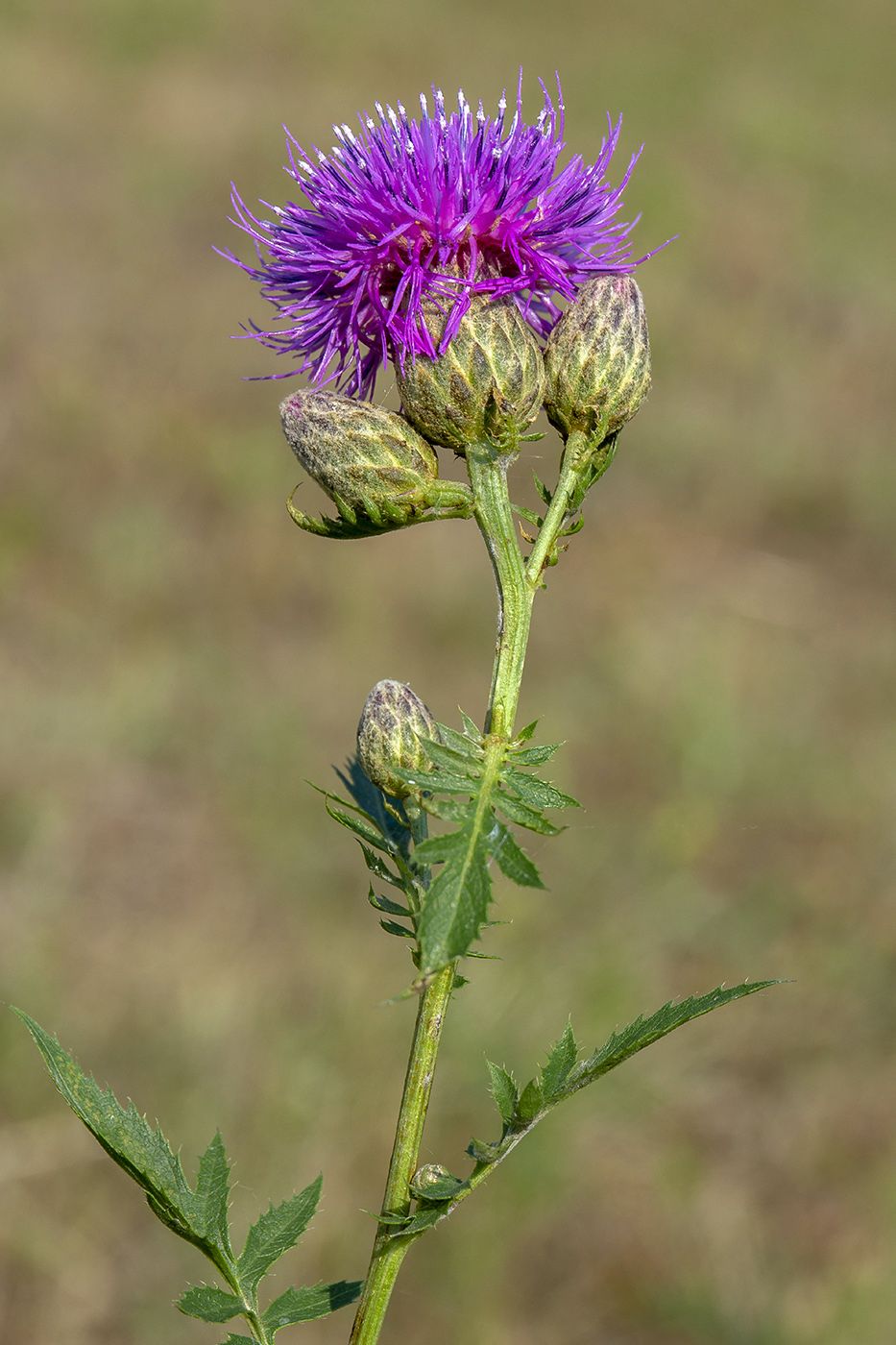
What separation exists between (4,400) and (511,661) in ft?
33.2

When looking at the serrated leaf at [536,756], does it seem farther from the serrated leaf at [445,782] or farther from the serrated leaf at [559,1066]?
the serrated leaf at [559,1066]

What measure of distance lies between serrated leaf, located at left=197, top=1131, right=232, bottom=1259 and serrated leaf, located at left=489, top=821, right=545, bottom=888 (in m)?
0.60

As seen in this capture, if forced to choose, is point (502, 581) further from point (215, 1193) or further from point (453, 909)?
point (215, 1193)

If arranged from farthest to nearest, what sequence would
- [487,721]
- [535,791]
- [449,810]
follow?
[487,721] → [535,791] → [449,810]

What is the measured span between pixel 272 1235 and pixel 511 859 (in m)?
0.74

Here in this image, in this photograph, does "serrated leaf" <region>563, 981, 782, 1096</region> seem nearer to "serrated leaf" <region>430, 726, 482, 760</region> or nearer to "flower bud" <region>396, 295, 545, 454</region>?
"serrated leaf" <region>430, 726, 482, 760</region>

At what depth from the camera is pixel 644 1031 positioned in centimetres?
153

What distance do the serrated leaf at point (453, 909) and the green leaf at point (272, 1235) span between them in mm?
549

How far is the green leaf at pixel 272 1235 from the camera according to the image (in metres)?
1.67

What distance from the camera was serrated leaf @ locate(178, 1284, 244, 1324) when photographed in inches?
62.7

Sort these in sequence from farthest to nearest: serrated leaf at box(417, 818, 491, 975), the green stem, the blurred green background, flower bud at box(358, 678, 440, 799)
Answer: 1. the blurred green background
2. flower bud at box(358, 678, 440, 799)
3. the green stem
4. serrated leaf at box(417, 818, 491, 975)

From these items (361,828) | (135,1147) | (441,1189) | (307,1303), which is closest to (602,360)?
(361,828)

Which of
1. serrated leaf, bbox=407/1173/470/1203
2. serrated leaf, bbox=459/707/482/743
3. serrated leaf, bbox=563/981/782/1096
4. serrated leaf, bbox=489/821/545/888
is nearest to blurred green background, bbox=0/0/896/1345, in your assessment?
serrated leaf, bbox=459/707/482/743

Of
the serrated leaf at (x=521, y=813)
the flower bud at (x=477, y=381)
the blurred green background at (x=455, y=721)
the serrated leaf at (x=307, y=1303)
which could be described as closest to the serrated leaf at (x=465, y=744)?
the serrated leaf at (x=521, y=813)
